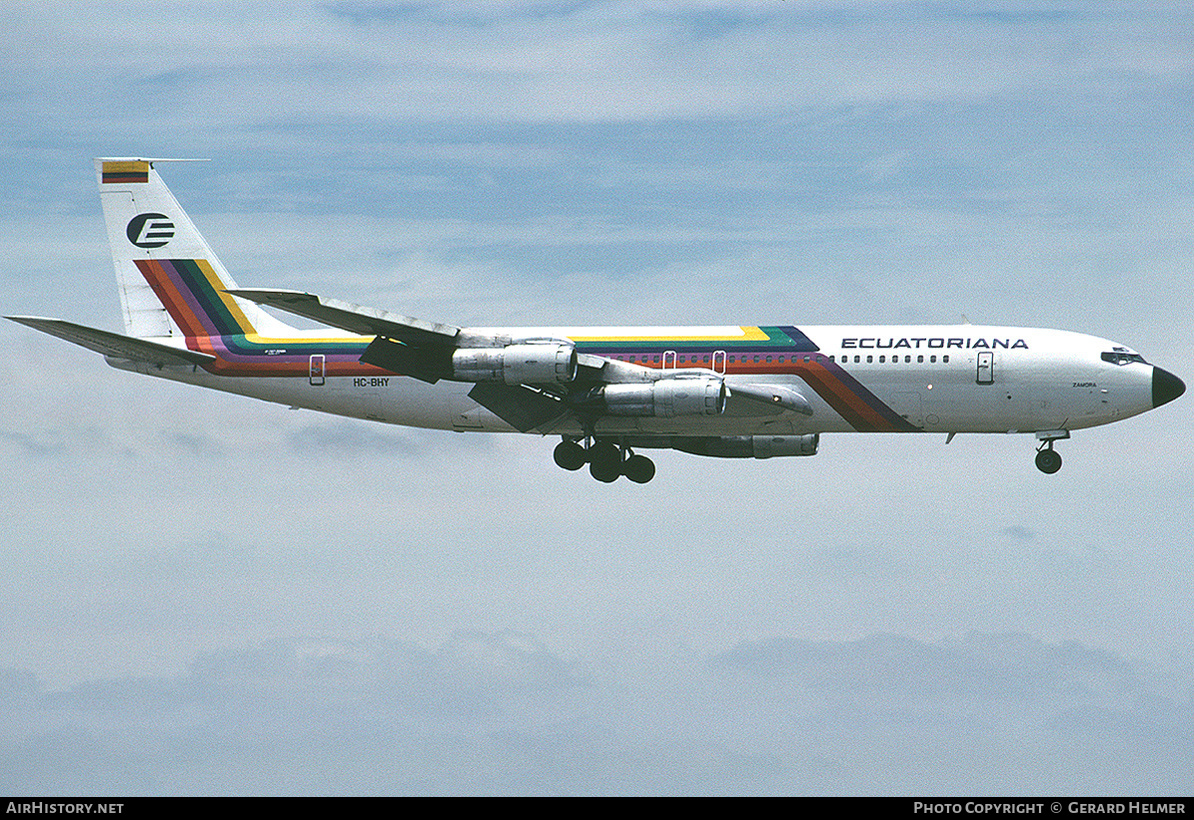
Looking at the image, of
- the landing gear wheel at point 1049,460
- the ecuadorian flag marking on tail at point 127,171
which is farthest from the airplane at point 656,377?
the ecuadorian flag marking on tail at point 127,171

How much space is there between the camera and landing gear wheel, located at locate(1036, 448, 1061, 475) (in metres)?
55.6

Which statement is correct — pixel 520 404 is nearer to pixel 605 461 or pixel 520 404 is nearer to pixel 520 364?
pixel 520 364

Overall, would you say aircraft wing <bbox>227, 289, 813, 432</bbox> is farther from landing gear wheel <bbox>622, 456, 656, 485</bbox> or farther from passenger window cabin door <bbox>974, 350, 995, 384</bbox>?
passenger window cabin door <bbox>974, 350, 995, 384</bbox>

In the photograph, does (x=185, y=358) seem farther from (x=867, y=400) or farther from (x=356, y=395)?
(x=867, y=400)

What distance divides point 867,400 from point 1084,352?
7972 millimetres

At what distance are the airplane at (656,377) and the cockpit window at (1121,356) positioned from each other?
6 cm

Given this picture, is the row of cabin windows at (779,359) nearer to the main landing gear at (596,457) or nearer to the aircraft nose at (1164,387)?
the main landing gear at (596,457)

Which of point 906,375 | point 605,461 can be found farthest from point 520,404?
point 906,375

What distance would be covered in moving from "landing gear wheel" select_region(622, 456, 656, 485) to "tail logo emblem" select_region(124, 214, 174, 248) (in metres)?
22.4

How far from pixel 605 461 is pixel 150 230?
22726mm

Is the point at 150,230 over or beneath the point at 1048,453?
over

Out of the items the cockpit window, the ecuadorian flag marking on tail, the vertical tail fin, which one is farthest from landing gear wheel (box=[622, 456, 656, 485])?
the ecuadorian flag marking on tail

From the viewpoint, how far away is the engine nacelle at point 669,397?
53.0m

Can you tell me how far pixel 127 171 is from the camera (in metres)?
66.4
